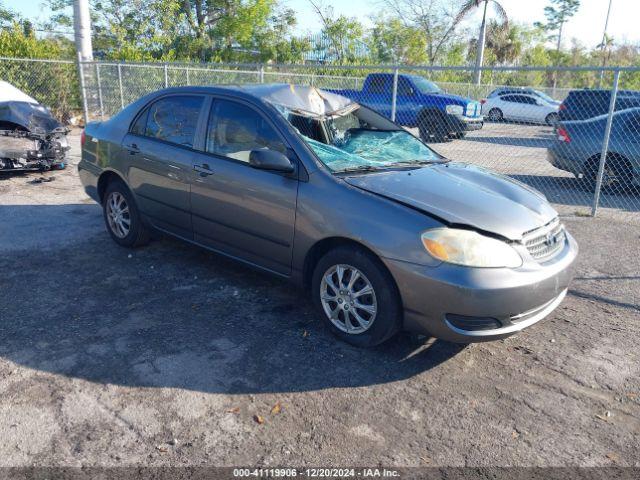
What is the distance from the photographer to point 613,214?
798 cm

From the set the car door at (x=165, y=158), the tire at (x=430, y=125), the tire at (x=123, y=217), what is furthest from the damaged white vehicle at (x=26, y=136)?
the tire at (x=430, y=125)

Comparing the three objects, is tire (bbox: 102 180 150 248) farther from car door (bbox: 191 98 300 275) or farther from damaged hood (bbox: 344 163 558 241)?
damaged hood (bbox: 344 163 558 241)

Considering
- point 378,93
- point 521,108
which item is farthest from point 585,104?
point 521,108

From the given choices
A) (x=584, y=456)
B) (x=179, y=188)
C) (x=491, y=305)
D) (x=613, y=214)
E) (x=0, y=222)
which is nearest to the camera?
(x=584, y=456)

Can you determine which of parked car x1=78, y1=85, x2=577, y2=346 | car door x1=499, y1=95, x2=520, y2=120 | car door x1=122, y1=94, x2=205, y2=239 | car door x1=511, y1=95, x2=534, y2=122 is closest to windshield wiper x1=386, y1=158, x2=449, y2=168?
parked car x1=78, y1=85, x2=577, y2=346

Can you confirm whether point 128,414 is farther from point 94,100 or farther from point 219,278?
point 94,100

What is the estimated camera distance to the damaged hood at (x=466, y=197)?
3.44 m

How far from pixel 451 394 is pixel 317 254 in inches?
52.8

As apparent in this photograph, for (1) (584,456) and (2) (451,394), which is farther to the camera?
(2) (451,394)

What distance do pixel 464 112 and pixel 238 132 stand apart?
1174cm

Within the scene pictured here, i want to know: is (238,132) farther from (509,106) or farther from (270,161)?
(509,106)

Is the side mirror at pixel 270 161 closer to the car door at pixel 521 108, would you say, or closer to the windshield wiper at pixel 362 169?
the windshield wiper at pixel 362 169

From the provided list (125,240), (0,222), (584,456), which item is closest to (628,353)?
(584,456)

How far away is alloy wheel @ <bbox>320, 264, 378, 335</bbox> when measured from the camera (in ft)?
11.7
